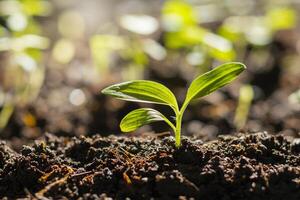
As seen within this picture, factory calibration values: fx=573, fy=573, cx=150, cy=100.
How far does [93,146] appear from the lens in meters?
1.62

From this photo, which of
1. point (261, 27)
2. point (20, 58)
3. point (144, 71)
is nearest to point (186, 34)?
point (144, 71)

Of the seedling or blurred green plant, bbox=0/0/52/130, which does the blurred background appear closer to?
blurred green plant, bbox=0/0/52/130

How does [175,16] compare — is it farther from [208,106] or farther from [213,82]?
[213,82]

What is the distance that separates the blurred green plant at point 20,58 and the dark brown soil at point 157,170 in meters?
1.12

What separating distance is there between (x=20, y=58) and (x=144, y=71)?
2.56ft

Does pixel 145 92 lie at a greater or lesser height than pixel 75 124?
greater

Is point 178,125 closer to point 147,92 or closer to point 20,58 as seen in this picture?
point 147,92

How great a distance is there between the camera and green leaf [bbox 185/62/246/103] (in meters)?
1.45

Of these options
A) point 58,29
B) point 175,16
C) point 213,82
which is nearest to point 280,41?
point 175,16

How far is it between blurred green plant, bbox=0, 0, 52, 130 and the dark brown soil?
44.2 inches

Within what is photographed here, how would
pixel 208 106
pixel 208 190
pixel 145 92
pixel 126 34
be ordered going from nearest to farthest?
pixel 208 190 → pixel 145 92 → pixel 208 106 → pixel 126 34

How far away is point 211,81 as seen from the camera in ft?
4.81

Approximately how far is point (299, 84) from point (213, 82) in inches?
68.9

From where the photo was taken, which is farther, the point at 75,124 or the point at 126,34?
the point at 126,34
